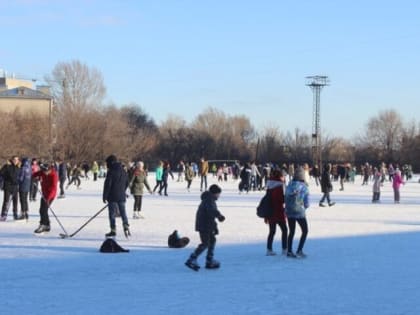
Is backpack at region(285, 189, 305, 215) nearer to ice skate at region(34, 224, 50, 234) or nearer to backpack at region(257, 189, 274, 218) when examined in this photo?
backpack at region(257, 189, 274, 218)

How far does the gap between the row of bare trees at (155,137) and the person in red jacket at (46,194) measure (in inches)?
1528

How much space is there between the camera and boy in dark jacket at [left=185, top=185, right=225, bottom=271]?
29.2 ft

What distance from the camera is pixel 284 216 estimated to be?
10.4 meters

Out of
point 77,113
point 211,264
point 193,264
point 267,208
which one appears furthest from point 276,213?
point 77,113

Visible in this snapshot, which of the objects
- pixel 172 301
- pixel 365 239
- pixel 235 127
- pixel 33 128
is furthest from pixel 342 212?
pixel 235 127

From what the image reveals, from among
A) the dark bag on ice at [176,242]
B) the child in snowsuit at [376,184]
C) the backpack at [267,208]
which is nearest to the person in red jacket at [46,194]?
the dark bag on ice at [176,242]

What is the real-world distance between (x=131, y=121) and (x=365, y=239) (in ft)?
296

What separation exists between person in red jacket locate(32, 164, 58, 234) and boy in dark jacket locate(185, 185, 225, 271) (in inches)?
191

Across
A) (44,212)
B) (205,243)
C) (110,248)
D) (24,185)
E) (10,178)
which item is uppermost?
(10,178)

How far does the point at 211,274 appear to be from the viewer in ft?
28.3

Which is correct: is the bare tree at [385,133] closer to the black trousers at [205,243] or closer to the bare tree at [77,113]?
the bare tree at [77,113]

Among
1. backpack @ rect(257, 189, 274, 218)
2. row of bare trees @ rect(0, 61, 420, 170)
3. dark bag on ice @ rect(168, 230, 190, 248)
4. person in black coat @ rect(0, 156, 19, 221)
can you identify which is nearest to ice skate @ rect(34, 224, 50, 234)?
person in black coat @ rect(0, 156, 19, 221)

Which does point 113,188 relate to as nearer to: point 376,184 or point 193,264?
point 193,264

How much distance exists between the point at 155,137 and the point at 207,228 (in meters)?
80.6
